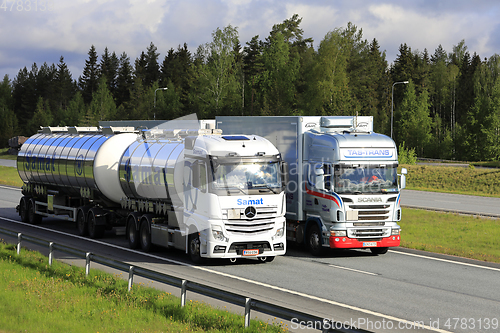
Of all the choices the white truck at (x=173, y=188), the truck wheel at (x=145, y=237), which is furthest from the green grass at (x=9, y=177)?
the truck wheel at (x=145, y=237)

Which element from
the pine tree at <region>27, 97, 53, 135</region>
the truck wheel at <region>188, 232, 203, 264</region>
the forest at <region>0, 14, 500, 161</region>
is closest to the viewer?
the truck wheel at <region>188, 232, 203, 264</region>

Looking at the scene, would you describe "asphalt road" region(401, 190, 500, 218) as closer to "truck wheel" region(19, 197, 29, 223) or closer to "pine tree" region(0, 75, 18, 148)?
"truck wheel" region(19, 197, 29, 223)

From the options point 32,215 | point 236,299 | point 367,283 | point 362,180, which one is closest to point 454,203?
point 362,180

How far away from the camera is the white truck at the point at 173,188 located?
15680 mm

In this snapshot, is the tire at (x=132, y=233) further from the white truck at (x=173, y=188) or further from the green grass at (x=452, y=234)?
the green grass at (x=452, y=234)

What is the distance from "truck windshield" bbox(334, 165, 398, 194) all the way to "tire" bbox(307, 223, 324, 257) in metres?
1.54

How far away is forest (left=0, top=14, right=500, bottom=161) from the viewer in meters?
70.9

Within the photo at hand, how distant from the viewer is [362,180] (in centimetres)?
1742

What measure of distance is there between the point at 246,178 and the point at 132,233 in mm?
5540

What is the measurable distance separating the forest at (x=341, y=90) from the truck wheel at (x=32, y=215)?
2911 centimetres

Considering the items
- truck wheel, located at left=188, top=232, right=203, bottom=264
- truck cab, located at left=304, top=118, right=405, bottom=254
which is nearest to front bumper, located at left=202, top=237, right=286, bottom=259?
truck wheel, located at left=188, top=232, right=203, bottom=264

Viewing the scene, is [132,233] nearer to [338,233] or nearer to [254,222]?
[254,222]

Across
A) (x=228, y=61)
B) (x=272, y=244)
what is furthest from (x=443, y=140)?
(x=272, y=244)

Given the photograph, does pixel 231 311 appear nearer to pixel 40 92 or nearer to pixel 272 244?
pixel 272 244
